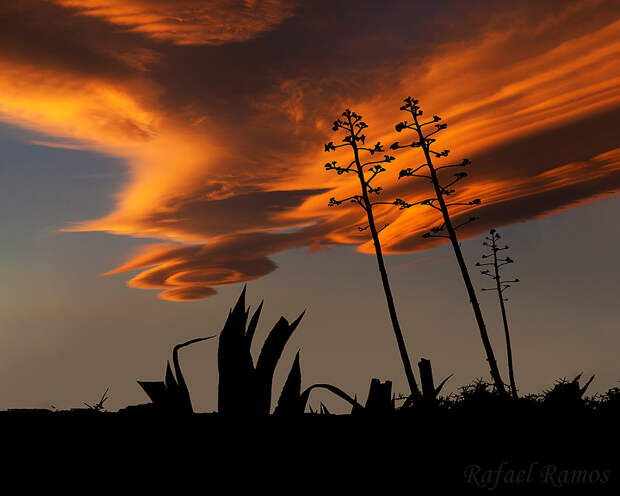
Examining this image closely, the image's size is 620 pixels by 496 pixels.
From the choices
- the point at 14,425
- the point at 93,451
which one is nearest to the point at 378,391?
the point at 93,451

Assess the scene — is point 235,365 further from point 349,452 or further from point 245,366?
point 349,452

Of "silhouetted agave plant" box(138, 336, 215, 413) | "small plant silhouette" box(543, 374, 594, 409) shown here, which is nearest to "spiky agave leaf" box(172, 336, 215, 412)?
"silhouetted agave plant" box(138, 336, 215, 413)

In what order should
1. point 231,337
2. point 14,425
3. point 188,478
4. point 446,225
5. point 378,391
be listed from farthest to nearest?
point 446,225 → point 231,337 → point 14,425 → point 378,391 → point 188,478

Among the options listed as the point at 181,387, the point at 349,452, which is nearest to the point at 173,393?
the point at 181,387

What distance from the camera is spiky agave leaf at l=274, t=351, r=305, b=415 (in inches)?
129

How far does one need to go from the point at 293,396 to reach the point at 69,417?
1.36 m

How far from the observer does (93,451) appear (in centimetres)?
284

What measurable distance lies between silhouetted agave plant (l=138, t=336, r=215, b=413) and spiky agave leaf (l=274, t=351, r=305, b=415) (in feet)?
1.72

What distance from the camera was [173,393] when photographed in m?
3.35

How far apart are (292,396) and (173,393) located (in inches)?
27.0

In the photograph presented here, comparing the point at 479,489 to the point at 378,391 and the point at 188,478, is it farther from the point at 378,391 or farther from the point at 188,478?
the point at 188,478

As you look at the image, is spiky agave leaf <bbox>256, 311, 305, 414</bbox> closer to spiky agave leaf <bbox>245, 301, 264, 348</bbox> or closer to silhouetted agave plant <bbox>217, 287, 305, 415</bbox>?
silhouetted agave plant <bbox>217, 287, 305, 415</bbox>

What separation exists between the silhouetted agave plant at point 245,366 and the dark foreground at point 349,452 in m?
0.38

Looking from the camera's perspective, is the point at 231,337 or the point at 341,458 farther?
the point at 231,337
